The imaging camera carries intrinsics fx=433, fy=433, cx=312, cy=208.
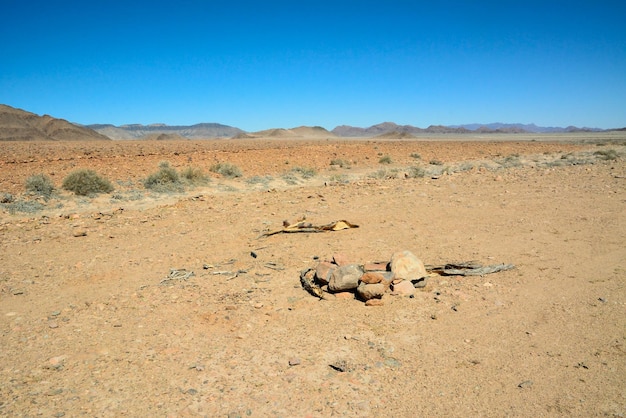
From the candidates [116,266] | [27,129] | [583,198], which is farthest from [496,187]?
[27,129]

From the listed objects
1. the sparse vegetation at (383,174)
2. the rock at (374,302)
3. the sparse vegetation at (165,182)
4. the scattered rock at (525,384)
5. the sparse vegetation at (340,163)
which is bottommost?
the scattered rock at (525,384)

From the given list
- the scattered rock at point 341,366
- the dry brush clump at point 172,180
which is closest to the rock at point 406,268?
the scattered rock at point 341,366

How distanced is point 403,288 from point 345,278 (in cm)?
72

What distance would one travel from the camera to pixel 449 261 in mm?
6234

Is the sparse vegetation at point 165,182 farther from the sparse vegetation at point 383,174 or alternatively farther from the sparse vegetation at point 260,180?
the sparse vegetation at point 383,174

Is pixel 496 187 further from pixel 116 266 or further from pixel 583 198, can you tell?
pixel 116 266

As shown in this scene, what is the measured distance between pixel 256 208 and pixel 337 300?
5684mm

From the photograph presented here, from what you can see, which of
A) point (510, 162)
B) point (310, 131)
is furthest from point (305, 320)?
point (310, 131)

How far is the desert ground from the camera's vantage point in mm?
3461

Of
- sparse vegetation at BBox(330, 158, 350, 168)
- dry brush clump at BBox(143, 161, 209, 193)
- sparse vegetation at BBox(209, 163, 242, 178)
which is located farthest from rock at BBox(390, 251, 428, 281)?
sparse vegetation at BBox(330, 158, 350, 168)

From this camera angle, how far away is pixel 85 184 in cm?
1295

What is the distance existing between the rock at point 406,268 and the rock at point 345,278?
1.59ft

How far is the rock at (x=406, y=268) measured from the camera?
5.47 m

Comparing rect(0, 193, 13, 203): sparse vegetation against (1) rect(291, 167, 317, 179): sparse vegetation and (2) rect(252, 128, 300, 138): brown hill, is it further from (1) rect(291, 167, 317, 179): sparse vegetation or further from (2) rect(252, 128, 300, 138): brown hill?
(2) rect(252, 128, 300, 138): brown hill
